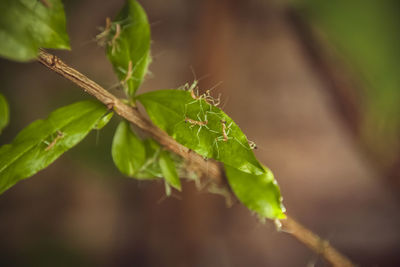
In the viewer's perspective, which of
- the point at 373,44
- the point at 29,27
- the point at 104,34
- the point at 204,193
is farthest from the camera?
the point at 204,193

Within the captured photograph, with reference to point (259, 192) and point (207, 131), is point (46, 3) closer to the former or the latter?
point (207, 131)

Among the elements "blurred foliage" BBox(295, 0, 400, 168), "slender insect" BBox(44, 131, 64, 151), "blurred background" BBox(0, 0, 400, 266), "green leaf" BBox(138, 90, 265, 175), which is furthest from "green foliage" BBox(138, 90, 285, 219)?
"blurred background" BBox(0, 0, 400, 266)

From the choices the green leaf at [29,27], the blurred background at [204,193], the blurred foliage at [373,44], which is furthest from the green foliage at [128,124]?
the blurred background at [204,193]

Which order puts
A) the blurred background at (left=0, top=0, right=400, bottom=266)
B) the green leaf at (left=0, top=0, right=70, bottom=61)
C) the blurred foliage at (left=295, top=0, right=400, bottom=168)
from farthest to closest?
the blurred background at (left=0, top=0, right=400, bottom=266)
the blurred foliage at (left=295, top=0, right=400, bottom=168)
the green leaf at (left=0, top=0, right=70, bottom=61)

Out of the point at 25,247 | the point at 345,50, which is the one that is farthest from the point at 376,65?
the point at 25,247

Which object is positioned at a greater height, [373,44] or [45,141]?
[373,44]

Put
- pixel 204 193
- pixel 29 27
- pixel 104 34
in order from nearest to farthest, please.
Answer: pixel 29 27 → pixel 104 34 → pixel 204 193

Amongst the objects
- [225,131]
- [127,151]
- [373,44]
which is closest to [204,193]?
[373,44]

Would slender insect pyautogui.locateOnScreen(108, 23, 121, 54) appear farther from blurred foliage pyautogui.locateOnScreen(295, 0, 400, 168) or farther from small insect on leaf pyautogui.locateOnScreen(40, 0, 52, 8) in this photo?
blurred foliage pyautogui.locateOnScreen(295, 0, 400, 168)
